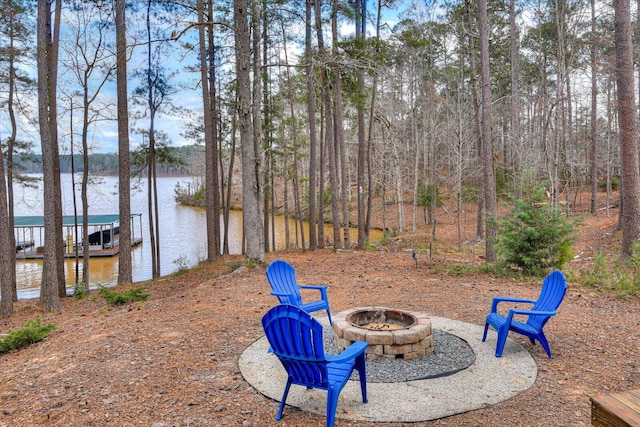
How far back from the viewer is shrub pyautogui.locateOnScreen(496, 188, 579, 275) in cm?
641

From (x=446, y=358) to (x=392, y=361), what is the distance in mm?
531

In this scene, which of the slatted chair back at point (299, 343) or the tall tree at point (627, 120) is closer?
the slatted chair back at point (299, 343)

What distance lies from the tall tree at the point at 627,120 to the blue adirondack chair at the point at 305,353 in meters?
7.78

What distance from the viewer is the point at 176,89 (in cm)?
1349

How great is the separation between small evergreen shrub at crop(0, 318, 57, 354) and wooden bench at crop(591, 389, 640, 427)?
5.43 meters

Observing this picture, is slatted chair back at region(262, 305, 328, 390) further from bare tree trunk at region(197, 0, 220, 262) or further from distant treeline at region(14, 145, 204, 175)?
distant treeline at region(14, 145, 204, 175)

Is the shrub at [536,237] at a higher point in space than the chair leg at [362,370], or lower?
higher

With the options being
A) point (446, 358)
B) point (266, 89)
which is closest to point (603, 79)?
point (266, 89)

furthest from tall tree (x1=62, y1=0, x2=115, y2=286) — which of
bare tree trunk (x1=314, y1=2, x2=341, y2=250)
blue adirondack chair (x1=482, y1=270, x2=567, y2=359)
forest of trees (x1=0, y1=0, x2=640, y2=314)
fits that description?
blue adirondack chair (x1=482, y1=270, x2=567, y2=359)

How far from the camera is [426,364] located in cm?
338

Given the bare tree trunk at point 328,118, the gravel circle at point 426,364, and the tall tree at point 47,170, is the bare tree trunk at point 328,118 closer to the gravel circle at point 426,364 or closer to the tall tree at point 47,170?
the tall tree at point 47,170

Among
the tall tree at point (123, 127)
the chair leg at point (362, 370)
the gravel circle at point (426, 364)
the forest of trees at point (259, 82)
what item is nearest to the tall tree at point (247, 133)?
the forest of trees at point (259, 82)

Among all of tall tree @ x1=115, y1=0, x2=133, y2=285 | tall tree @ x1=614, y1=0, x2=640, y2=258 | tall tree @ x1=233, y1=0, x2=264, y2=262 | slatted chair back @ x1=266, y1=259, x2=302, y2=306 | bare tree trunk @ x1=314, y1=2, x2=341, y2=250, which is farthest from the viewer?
bare tree trunk @ x1=314, y1=2, x2=341, y2=250

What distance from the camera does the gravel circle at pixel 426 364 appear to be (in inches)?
124
